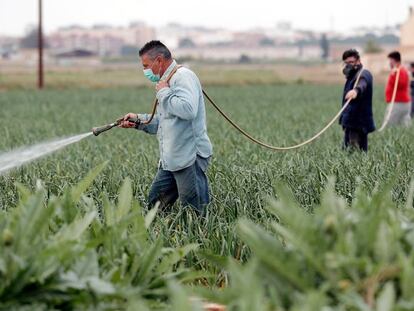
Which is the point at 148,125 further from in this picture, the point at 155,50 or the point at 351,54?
the point at 351,54

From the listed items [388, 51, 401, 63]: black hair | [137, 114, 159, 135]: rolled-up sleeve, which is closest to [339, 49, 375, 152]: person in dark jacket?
[388, 51, 401, 63]: black hair

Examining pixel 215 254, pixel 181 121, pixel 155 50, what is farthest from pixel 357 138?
pixel 215 254

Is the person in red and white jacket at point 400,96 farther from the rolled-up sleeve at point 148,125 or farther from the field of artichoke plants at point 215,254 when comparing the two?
the field of artichoke plants at point 215,254

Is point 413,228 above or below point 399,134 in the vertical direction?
above

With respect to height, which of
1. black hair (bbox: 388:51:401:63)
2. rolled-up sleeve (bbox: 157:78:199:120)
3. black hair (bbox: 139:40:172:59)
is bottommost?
black hair (bbox: 388:51:401:63)

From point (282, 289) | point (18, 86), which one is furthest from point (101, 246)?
point (18, 86)

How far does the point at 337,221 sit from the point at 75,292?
111cm

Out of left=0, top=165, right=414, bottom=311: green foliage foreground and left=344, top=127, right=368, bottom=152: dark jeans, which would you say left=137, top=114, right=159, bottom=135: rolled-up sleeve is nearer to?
left=0, top=165, right=414, bottom=311: green foliage foreground

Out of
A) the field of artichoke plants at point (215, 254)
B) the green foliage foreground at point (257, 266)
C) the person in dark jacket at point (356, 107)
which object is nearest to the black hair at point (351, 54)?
the person in dark jacket at point (356, 107)

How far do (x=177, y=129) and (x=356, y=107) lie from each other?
180 inches

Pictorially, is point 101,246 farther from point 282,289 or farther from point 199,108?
point 199,108

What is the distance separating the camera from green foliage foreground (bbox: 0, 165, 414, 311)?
3.42 meters

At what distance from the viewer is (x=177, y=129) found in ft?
22.9

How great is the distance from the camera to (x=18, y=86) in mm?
45344
